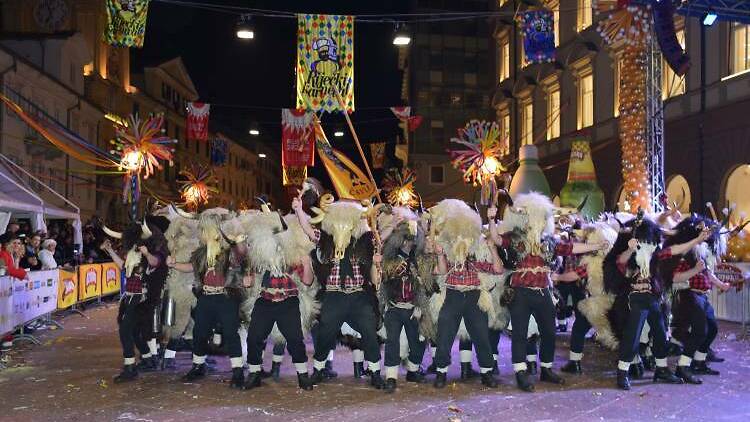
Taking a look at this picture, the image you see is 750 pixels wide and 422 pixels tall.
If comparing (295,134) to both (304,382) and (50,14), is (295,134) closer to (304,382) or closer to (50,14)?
(304,382)

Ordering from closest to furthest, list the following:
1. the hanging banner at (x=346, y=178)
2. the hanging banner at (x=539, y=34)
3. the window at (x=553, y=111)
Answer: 1. the hanging banner at (x=346, y=178)
2. the hanging banner at (x=539, y=34)
3. the window at (x=553, y=111)

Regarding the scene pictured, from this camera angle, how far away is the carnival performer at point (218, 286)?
24.2 feet

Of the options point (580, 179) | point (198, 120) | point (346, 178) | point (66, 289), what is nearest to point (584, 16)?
point (580, 179)

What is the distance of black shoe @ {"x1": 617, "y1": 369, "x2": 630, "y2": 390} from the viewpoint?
7.14 meters

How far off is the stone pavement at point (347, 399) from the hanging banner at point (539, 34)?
9720mm

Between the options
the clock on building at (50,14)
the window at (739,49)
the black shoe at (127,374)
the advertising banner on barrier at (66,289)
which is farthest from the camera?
the clock on building at (50,14)

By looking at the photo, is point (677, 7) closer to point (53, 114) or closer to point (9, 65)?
point (9, 65)

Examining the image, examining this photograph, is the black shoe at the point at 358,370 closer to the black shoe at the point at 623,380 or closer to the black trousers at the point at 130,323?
the black trousers at the point at 130,323

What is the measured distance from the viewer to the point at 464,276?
23.9 ft

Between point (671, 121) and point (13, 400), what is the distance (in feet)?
57.7

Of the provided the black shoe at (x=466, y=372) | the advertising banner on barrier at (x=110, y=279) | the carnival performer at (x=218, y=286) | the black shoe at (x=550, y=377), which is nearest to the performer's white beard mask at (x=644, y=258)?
the black shoe at (x=550, y=377)

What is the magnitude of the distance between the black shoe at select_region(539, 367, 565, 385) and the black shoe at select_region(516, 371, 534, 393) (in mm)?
379

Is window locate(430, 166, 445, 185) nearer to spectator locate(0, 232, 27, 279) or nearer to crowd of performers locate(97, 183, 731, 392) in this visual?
spectator locate(0, 232, 27, 279)

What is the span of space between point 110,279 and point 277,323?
39.4ft
